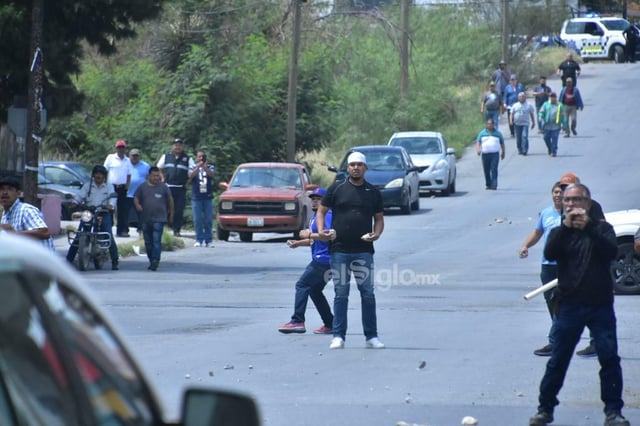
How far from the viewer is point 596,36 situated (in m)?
66.4

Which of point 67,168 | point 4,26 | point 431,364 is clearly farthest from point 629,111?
point 431,364

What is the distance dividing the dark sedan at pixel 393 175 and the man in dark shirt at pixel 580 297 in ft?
70.2

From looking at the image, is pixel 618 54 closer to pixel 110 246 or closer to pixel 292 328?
pixel 110 246

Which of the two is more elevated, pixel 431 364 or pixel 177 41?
pixel 177 41

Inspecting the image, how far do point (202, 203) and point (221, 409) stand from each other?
2285 centimetres

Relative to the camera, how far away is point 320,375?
1077 centimetres

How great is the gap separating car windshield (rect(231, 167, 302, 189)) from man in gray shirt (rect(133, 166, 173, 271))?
7.32 m

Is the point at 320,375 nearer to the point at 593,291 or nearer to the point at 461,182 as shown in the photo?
the point at 593,291

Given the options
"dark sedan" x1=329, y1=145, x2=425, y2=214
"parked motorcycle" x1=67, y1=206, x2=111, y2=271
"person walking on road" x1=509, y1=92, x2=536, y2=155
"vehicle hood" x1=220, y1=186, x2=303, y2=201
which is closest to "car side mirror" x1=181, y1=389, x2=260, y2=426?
"parked motorcycle" x1=67, y1=206, x2=111, y2=271

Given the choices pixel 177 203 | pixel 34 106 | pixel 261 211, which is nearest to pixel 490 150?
pixel 261 211

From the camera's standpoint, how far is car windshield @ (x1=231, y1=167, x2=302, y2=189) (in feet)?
92.9

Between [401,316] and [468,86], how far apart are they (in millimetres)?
44885

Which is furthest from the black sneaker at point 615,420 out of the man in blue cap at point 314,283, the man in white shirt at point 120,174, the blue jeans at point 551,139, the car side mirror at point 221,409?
the blue jeans at point 551,139

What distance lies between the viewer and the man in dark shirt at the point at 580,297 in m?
8.85
